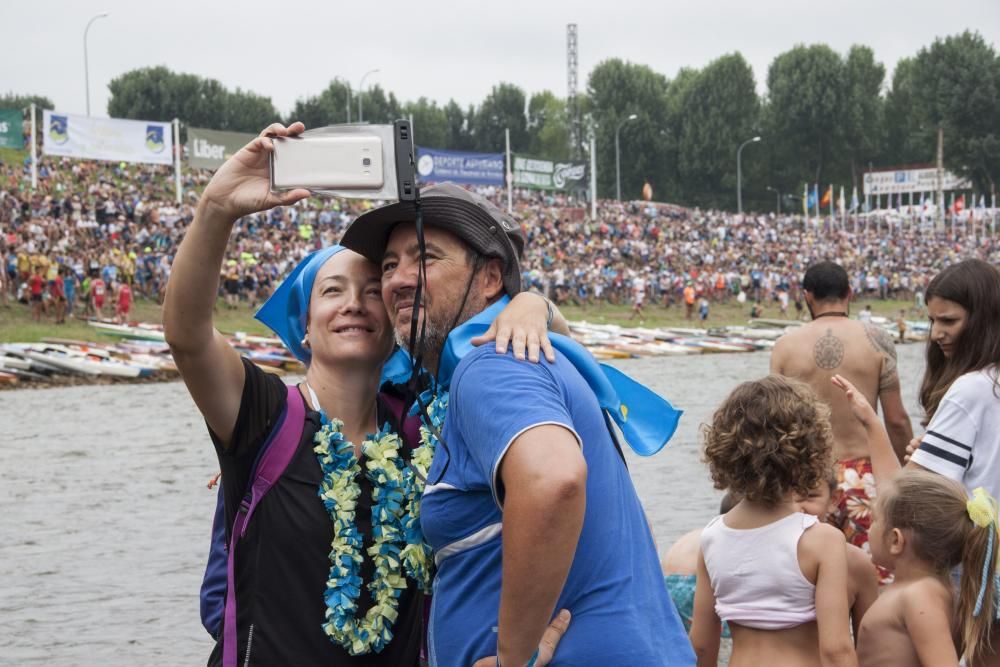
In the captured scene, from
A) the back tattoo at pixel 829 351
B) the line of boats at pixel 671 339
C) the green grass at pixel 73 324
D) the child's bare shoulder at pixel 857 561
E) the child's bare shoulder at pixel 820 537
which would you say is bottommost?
the line of boats at pixel 671 339

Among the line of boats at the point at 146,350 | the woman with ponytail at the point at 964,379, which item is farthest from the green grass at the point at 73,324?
the woman with ponytail at the point at 964,379

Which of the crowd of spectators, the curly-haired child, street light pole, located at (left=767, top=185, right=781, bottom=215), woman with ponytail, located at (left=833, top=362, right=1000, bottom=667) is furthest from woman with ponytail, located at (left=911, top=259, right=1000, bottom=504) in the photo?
street light pole, located at (left=767, top=185, right=781, bottom=215)

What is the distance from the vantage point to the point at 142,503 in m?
14.2

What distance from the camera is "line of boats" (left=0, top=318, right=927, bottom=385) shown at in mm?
26750

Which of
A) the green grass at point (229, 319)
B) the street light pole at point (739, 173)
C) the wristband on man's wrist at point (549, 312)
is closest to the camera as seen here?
the wristband on man's wrist at point (549, 312)

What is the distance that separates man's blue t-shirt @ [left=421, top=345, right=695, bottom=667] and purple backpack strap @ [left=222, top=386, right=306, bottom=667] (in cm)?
66

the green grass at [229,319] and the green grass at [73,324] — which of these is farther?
the green grass at [229,319]

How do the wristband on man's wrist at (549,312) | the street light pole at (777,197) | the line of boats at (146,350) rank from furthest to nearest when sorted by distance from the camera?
1. the street light pole at (777,197)
2. the line of boats at (146,350)
3. the wristband on man's wrist at (549,312)

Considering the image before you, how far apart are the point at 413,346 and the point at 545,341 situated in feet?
1.11

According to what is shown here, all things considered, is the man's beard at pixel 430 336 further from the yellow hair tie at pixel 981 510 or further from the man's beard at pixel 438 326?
the yellow hair tie at pixel 981 510

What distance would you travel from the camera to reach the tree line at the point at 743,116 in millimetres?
94875

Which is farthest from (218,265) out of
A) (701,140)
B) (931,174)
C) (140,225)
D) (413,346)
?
(931,174)

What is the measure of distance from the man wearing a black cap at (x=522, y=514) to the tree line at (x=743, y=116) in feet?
300

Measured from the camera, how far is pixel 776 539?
3.77 m
